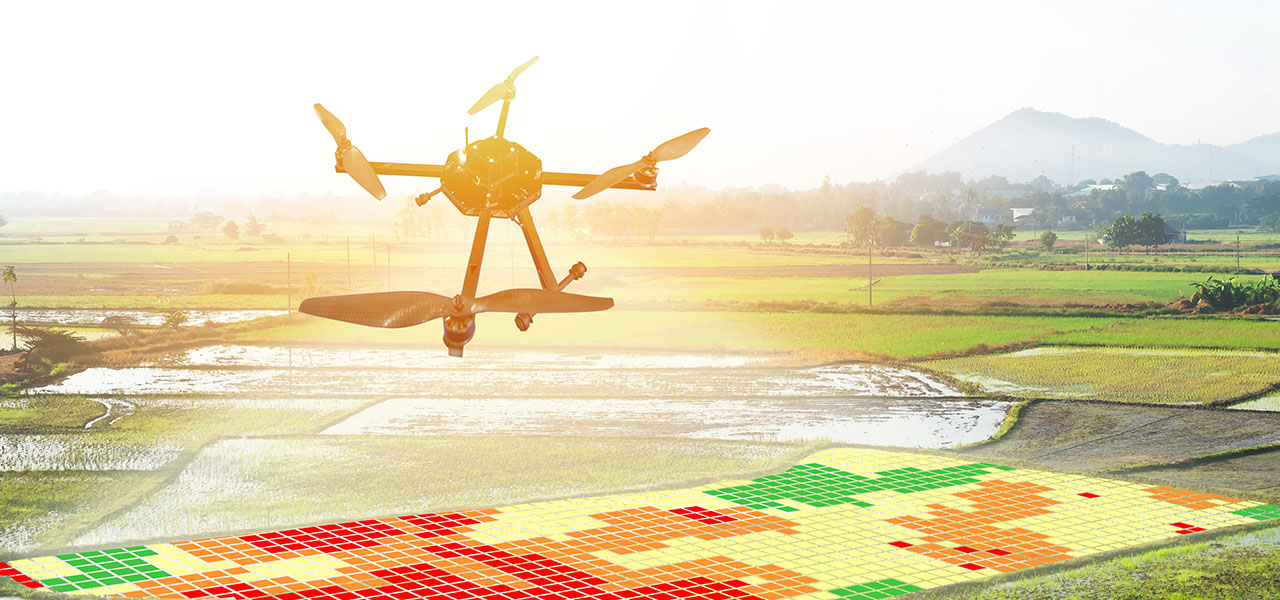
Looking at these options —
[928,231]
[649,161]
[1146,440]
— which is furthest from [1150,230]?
[649,161]

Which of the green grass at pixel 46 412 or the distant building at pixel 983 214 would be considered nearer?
the green grass at pixel 46 412

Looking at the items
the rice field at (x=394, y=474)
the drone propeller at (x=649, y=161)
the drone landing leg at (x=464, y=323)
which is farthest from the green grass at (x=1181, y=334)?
the drone landing leg at (x=464, y=323)

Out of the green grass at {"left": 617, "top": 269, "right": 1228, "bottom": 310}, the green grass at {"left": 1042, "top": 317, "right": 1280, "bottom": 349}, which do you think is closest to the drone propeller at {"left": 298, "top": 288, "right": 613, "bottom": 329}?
the green grass at {"left": 1042, "top": 317, "right": 1280, "bottom": 349}

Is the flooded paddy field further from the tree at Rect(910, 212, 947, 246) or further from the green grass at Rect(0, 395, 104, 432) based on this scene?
the tree at Rect(910, 212, 947, 246)

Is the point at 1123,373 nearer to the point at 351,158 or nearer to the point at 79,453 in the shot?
the point at 79,453

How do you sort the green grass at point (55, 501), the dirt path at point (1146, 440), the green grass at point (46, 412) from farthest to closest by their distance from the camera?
the green grass at point (46, 412)
the dirt path at point (1146, 440)
the green grass at point (55, 501)

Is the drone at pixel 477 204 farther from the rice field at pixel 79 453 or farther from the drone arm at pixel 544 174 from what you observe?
the rice field at pixel 79 453

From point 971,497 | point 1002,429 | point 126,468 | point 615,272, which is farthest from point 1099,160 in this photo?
point 126,468
